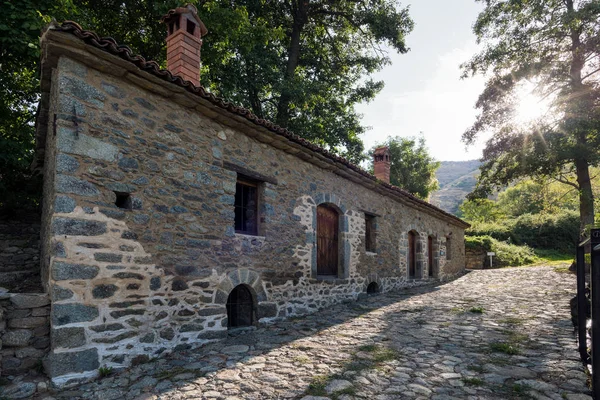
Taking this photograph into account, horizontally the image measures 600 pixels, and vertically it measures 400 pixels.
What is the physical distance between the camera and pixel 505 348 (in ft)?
14.6

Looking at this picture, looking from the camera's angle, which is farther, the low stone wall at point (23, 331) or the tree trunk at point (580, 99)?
the tree trunk at point (580, 99)

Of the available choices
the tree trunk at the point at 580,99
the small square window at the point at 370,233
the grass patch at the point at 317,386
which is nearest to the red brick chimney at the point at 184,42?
the grass patch at the point at 317,386

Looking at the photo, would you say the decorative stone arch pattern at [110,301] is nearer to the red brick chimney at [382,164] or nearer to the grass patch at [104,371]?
the grass patch at [104,371]

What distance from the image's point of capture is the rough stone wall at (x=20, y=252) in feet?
15.9

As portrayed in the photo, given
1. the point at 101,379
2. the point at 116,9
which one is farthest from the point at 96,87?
the point at 116,9

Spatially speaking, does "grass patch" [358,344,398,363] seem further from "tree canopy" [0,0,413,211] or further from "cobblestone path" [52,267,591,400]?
"tree canopy" [0,0,413,211]

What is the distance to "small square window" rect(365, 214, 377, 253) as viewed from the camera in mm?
10047

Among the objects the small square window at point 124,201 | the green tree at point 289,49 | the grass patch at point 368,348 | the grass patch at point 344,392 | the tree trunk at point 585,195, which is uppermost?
the green tree at point 289,49

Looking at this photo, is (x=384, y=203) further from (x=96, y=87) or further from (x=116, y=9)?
(x=116, y=9)

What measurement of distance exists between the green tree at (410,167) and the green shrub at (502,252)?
5848mm

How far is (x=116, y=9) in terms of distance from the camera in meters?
10.2

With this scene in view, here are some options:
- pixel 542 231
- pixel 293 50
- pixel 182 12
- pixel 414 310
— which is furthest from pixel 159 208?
pixel 542 231

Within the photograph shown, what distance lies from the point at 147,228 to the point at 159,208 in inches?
12.3

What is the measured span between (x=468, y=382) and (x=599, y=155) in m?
10.7
